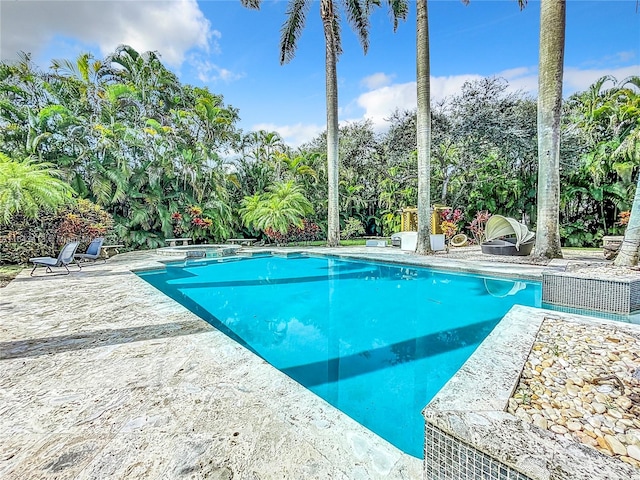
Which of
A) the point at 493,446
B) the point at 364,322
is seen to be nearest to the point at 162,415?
the point at 493,446

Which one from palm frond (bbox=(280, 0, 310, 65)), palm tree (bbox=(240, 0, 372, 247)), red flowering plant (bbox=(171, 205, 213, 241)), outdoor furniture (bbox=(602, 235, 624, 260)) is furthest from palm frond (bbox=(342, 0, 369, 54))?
outdoor furniture (bbox=(602, 235, 624, 260))

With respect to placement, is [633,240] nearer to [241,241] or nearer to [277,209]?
[277,209]

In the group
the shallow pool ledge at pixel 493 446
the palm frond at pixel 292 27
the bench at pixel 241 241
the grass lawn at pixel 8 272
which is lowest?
the grass lawn at pixel 8 272

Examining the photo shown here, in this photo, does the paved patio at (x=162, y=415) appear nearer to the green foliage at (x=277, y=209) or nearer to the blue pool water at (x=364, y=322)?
the blue pool water at (x=364, y=322)

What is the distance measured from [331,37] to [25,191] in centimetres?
1078

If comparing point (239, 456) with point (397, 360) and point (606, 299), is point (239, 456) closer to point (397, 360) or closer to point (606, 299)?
point (397, 360)

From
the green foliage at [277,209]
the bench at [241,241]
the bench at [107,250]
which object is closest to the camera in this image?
the bench at [107,250]

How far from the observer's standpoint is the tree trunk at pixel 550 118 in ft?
23.9

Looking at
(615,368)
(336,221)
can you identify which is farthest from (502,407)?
(336,221)

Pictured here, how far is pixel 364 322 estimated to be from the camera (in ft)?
14.8

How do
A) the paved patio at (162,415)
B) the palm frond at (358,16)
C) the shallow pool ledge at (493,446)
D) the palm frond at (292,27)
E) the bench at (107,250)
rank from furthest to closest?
the palm frond at (358,16), the palm frond at (292,27), the bench at (107,250), the paved patio at (162,415), the shallow pool ledge at (493,446)

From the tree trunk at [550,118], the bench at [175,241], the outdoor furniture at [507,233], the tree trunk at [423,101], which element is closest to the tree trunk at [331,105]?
the tree trunk at [423,101]

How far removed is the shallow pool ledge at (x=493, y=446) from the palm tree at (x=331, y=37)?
1121cm

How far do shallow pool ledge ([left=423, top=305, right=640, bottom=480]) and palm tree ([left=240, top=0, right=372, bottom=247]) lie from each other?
11.2m
